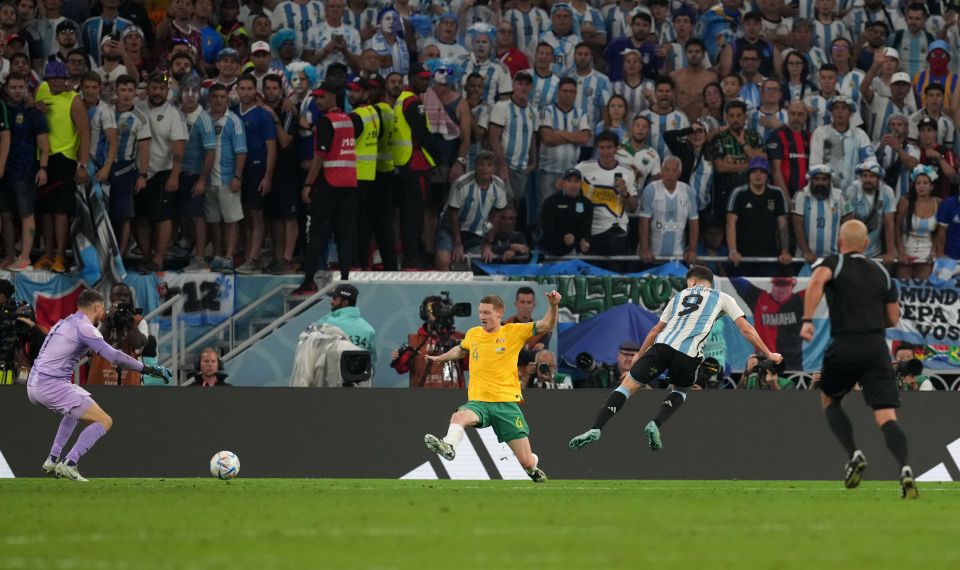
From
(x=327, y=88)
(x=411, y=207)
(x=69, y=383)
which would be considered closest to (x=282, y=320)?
(x=411, y=207)

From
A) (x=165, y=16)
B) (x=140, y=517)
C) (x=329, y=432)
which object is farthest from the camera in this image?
(x=165, y=16)

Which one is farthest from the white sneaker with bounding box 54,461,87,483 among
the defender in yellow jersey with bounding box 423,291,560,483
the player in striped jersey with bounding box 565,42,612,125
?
the player in striped jersey with bounding box 565,42,612,125

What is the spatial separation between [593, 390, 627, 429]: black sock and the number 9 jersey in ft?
2.79

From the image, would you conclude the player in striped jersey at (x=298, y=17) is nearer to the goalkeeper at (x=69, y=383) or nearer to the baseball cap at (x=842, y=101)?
the baseball cap at (x=842, y=101)

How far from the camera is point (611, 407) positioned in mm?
14891

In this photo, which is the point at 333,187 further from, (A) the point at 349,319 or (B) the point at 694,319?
(B) the point at 694,319

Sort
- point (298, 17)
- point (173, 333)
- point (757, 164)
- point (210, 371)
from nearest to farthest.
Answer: point (210, 371) < point (173, 333) < point (757, 164) < point (298, 17)

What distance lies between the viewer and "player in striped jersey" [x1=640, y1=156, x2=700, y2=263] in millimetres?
21422

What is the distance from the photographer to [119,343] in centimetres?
1778

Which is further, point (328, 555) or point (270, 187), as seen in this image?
point (270, 187)

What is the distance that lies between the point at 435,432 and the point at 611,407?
10.9 feet

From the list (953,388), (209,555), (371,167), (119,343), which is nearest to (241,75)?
(371,167)

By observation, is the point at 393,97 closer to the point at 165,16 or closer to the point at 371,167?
the point at 371,167

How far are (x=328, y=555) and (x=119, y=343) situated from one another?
10436mm
